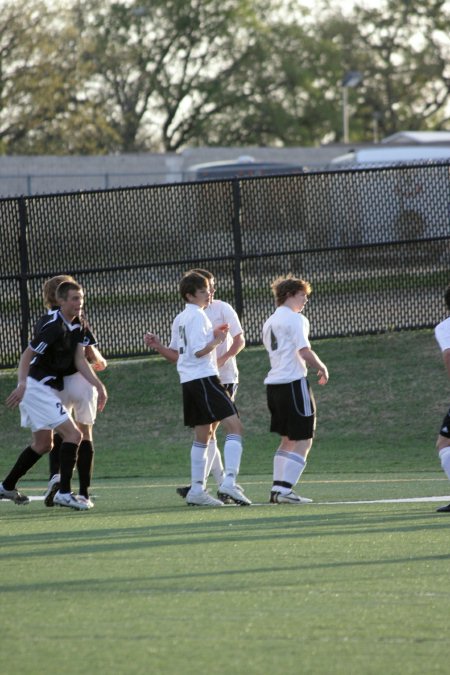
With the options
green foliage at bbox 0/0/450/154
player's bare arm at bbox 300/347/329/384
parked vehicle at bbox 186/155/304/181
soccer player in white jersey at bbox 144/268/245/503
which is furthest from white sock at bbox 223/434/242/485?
green foliage at bbox 0/0/450/154

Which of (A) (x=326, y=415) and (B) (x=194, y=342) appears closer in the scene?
(B) (x=194, y=342)

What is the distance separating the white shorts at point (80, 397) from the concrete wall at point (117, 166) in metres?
23.6

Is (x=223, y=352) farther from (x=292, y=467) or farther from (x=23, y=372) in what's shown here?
(x=23, y=372)

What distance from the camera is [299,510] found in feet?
31.4

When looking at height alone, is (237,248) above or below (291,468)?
above

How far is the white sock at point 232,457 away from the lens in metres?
10.1

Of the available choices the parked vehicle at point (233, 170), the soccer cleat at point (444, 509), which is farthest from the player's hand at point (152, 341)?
the parked vehicle at point (233, 170)

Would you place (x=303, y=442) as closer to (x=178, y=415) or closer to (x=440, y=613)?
(x=440, y=613)

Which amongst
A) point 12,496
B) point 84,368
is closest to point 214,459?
point 84,368

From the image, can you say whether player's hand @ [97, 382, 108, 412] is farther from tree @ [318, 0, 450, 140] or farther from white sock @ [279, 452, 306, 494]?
tree @ [318, 0, 450, 140]

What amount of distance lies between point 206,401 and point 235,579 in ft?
11.5

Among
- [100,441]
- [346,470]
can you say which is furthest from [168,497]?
[100,441]

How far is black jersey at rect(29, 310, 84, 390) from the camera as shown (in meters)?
9.71

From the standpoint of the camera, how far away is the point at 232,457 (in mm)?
10172
